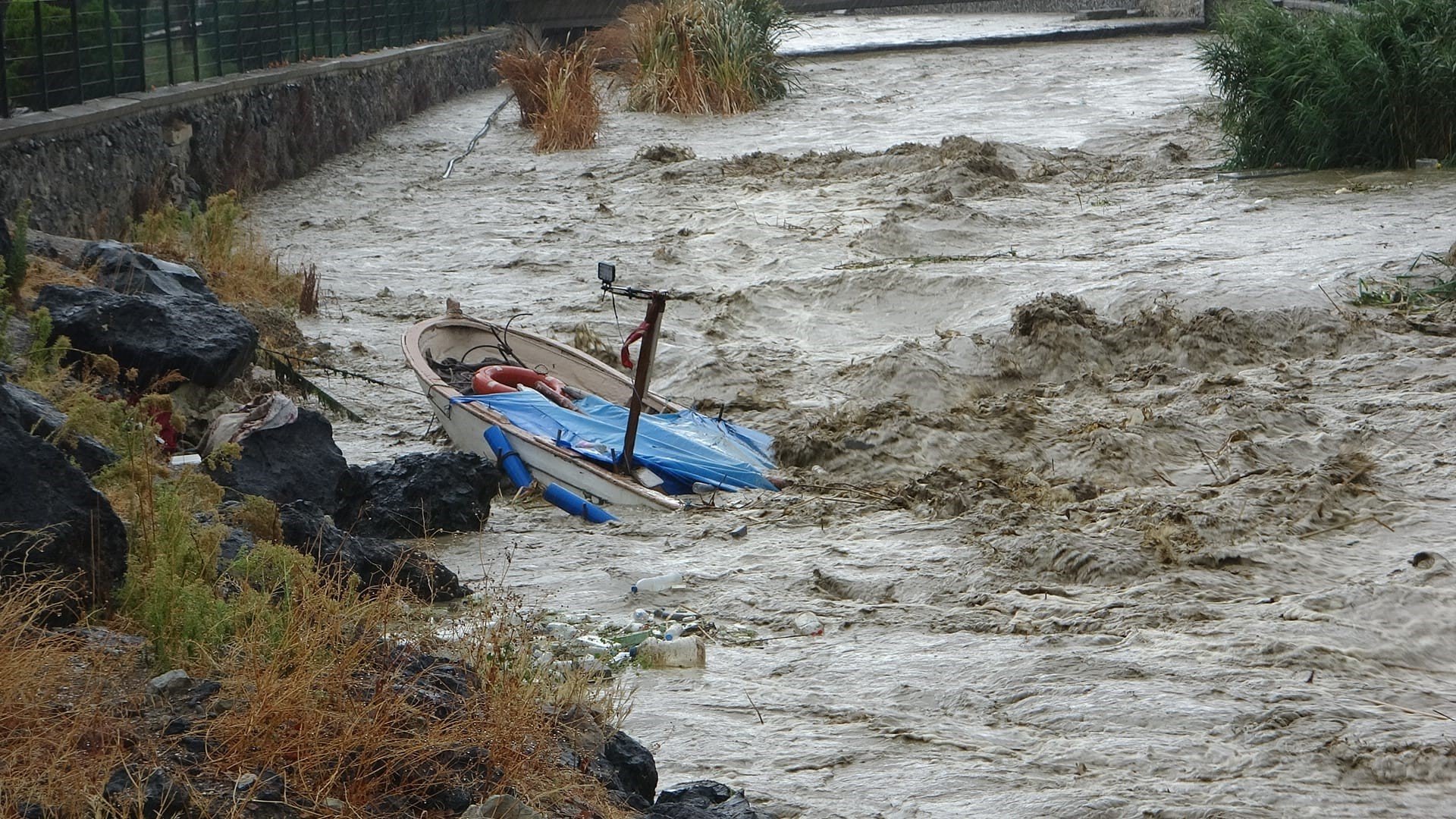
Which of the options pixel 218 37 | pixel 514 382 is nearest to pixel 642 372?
pixel 514 382

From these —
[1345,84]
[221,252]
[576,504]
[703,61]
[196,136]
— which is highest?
[1345,84]

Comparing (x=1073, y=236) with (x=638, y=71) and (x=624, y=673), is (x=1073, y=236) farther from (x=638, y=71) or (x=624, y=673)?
(x=638, y=71)

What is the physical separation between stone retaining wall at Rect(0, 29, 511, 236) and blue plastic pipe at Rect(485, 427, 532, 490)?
4534mm

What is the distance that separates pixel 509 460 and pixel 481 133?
46.2ft

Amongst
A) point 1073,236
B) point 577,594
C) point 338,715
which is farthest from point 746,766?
point 1073,236

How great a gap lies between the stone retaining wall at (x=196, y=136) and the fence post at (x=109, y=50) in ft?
0.49

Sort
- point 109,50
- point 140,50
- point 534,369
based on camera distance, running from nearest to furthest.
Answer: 1. point 534,369
2. point 109,50
3. point 140,50

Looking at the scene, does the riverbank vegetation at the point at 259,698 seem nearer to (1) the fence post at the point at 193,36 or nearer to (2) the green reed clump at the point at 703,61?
(1) the fence post at the point at 193,36

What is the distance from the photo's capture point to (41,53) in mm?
11461

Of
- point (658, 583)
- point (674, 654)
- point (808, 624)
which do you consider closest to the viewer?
point (674, 654)

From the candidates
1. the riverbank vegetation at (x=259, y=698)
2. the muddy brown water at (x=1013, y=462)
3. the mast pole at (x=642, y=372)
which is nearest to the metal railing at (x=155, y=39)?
the muddy brown water at (x=1013, y=462)

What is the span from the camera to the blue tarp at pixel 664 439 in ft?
25.7

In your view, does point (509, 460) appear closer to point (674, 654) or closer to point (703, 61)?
point (674, 654)

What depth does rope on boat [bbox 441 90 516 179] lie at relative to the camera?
18.5 m
